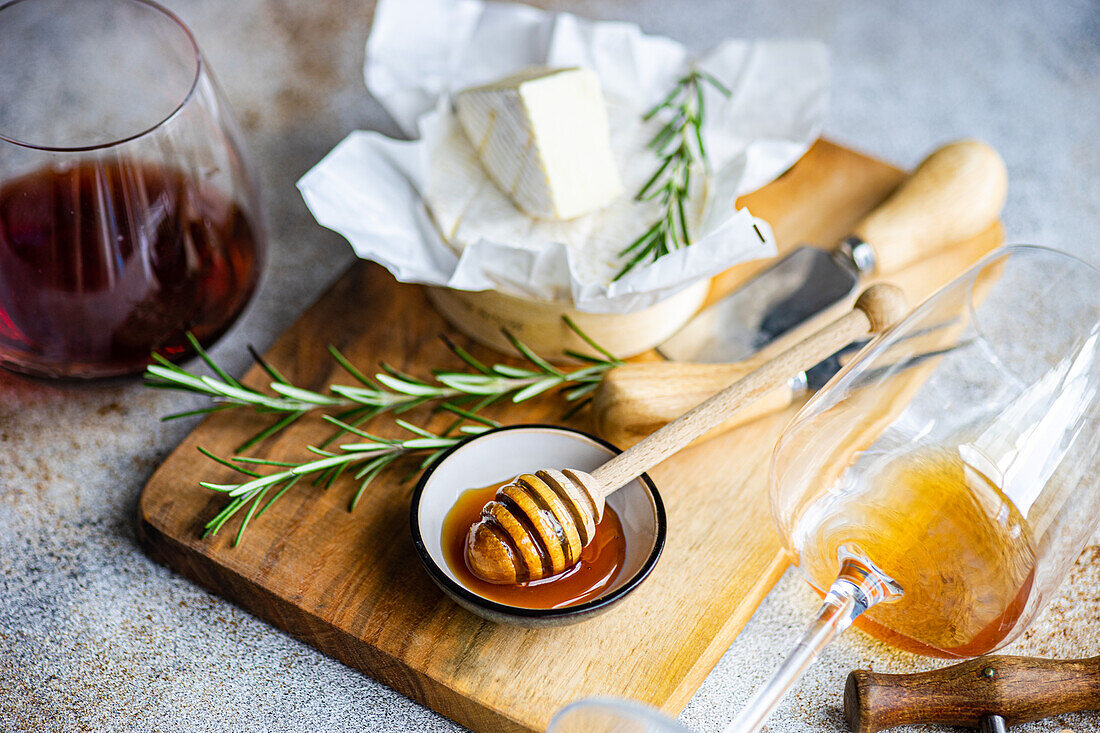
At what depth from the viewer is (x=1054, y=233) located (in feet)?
3.46

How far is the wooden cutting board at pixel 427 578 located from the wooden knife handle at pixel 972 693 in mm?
98

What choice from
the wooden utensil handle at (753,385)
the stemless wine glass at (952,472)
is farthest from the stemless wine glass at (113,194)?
the stemless wine glass at (952,472)

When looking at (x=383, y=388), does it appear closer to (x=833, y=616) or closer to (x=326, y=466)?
(x=326, y=466)

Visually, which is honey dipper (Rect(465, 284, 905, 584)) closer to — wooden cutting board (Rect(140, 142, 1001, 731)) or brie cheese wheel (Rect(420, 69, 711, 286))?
wooden cutting board (Rect(140, 142, 1001, 731))

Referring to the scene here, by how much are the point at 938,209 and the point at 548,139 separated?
0.38m

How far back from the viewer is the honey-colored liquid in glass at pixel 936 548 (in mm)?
582

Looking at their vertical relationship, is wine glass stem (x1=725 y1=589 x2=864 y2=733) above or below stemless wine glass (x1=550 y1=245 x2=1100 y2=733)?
below

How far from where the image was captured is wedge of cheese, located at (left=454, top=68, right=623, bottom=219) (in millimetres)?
816

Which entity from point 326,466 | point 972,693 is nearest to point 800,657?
point 972,693

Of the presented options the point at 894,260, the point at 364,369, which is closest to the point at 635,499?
the point at 364,369

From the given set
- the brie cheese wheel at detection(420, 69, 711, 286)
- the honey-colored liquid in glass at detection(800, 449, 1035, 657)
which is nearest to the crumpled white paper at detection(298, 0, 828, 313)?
the brie cheese wheel at detection(420, 69, 711, 286)

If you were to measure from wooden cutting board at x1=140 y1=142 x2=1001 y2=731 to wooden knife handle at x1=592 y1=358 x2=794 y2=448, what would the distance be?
0.09ft

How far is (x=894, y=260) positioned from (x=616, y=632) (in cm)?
47

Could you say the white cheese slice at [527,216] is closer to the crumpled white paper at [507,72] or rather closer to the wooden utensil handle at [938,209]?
the crumpled white paper at [507,72]
